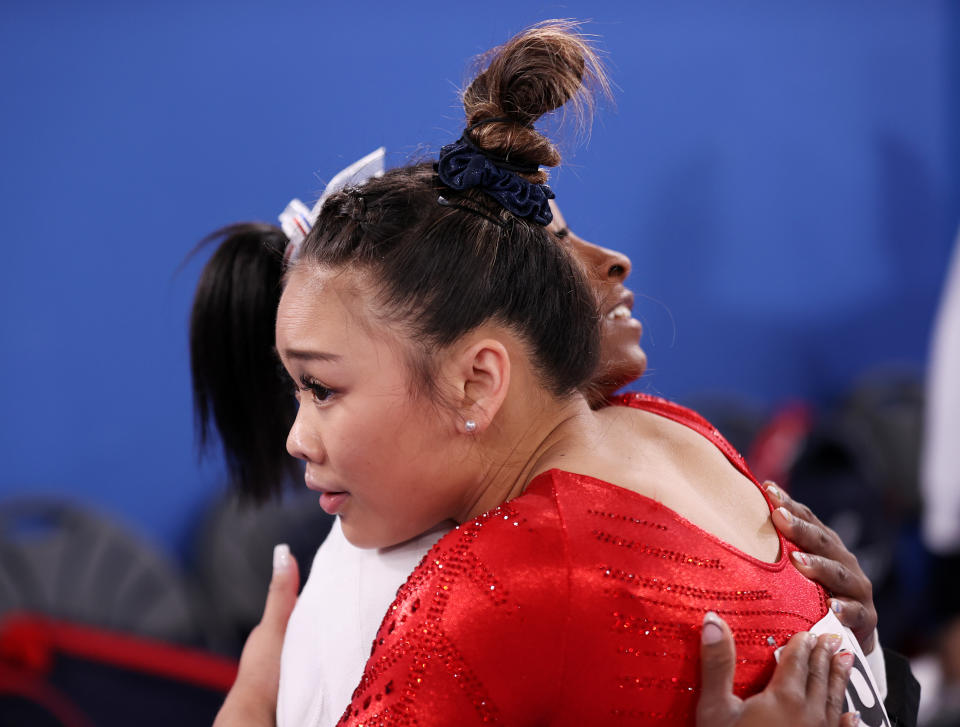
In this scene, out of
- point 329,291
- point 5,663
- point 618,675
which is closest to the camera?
point 618,675

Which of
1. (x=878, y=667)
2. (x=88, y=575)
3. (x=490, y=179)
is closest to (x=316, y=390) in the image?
(x=490, y=179)

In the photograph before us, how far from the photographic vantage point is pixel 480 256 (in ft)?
3.47

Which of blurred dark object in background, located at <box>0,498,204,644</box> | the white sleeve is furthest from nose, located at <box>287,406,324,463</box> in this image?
blurred dark object in background, located at <box>0,498,204,644</box>

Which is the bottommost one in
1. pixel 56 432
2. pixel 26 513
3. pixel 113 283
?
pixel 26 513

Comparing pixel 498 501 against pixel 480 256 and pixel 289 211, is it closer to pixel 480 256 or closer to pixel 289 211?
pixel 480 256

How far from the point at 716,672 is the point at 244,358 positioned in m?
0.78

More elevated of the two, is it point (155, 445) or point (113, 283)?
point (113, 283)

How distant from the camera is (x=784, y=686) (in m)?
1.01

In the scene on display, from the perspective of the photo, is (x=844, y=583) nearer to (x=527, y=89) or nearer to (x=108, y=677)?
(x=527, y=89)

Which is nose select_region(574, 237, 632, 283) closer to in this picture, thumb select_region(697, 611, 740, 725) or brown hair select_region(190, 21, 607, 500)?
brown hair select_region(190, 21, 607, 500)

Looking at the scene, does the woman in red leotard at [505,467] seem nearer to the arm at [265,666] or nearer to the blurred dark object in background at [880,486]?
the arm at [265,666]

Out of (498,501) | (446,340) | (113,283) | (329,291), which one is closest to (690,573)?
(498,501)

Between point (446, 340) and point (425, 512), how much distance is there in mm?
195

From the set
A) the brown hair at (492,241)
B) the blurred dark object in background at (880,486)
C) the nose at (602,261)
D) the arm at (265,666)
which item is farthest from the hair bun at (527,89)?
the blurred dark object in background at (880,486)
